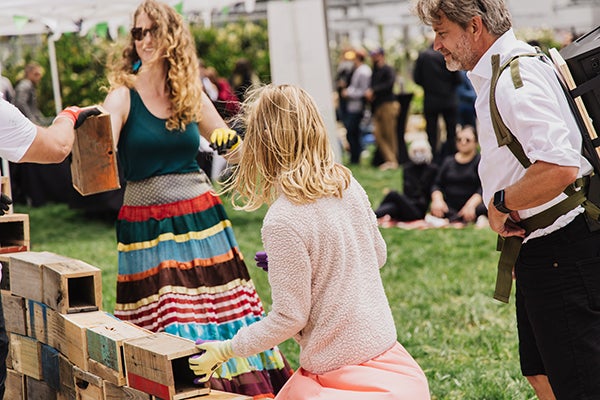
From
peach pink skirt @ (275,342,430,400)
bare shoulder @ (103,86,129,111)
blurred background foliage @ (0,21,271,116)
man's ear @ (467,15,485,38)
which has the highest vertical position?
blurred background foliage @ (0,21,271,116)

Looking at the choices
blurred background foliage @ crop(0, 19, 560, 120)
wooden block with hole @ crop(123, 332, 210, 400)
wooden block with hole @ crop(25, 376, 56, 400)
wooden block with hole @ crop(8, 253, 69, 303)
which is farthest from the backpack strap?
blurred background foliage @ crop(0, 19, 560, 120)

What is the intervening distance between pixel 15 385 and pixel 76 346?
2.59ft

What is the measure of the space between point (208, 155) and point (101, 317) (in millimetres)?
1404

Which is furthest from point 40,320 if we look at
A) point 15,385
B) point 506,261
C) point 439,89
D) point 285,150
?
point 439,89

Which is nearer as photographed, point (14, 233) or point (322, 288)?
point (322, 288)

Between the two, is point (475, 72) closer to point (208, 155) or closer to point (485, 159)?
point (485, 159)

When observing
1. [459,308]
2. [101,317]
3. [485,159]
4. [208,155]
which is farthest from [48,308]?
[459,308]

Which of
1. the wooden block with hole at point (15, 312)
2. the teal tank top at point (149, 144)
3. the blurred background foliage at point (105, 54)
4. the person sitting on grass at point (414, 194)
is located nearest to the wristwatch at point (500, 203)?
the teal tank top at point (149, 144)

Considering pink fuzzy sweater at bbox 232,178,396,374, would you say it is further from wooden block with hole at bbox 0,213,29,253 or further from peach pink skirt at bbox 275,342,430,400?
wooden block with hole at bbox 0,213,29,253

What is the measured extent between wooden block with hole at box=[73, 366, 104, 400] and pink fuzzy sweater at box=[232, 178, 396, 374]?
2.25 feet

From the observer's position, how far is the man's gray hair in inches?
113

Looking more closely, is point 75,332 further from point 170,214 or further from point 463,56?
point 463,56

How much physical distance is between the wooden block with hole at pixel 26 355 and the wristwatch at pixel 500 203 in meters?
1.92

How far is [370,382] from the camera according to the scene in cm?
263
